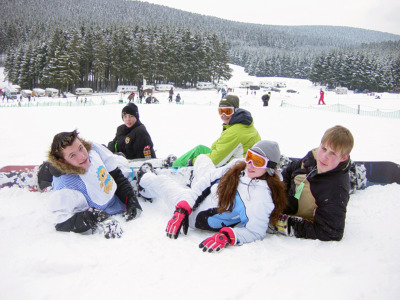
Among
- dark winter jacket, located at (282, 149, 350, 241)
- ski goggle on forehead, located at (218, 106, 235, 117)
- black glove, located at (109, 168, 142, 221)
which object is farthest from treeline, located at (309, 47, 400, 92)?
black glove, located at (109, 168, 142, 221)

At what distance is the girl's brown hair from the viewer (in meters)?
2.68

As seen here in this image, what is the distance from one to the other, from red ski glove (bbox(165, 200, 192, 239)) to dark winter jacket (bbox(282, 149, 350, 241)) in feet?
3.50

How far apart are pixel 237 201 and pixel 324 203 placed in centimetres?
82

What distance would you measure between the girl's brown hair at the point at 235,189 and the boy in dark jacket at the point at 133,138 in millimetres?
2386

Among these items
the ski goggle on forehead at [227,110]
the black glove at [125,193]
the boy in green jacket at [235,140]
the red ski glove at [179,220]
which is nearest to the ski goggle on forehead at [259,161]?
the red ski glove at [179,220]

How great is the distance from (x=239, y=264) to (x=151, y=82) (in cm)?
5497

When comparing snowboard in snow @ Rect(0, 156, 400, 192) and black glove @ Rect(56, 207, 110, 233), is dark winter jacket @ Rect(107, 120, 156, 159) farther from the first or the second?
black glove @ Rect(56, 207, 110, 233)

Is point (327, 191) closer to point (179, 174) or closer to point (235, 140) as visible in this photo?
point (235, 140)

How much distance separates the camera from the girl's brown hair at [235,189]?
2.68 m

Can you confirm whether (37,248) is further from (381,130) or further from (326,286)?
(381,130)

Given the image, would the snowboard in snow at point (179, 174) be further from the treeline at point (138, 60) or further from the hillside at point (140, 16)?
the hillside at point (140, 16)

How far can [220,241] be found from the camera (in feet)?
8.27

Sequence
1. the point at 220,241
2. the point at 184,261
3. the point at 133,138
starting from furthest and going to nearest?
the point at 133,138 < the point at 220,241 < the point at 184,261

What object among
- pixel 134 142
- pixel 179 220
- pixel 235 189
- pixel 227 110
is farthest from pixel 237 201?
pixel 134 142
